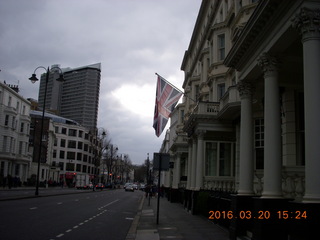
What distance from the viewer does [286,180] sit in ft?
43.3

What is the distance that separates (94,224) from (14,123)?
5590cm

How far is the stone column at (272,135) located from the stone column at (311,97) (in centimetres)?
213

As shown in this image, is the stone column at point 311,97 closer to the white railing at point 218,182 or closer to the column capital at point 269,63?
the column capital at point 269,63

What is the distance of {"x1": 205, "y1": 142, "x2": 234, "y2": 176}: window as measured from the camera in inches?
949

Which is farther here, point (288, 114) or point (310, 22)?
point (288, 114)

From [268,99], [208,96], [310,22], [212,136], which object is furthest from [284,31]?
[208,96]

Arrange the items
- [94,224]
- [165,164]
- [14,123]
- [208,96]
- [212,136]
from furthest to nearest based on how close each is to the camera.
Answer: [14,123] → [208,96] → [212,136] → [165,164] → [94,224]

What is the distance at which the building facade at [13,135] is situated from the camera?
6147 cm

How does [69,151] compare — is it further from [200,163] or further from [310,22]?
[310,22]

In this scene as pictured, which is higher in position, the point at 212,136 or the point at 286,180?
the point at 212,136

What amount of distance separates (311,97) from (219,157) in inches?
642

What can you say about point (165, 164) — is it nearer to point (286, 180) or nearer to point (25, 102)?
point (286, 180)

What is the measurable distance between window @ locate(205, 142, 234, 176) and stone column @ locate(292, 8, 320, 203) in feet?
52.2
